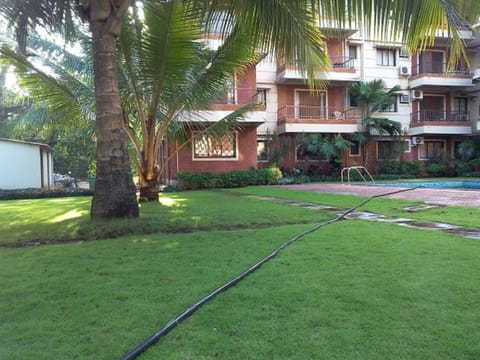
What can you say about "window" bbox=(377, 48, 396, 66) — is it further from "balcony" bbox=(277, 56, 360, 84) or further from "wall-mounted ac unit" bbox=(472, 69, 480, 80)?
"wall-mounted ac unit" bbox=(472, 69, 480, 80)

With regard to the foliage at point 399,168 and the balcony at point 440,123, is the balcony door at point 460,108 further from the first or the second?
the foliage at point 399,168

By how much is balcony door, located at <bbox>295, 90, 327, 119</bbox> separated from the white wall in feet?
47.7

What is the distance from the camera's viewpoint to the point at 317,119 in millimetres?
23891

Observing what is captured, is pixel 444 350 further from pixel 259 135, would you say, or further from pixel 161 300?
pixel 259 135

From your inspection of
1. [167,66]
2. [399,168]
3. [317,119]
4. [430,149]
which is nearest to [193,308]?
[167,66]

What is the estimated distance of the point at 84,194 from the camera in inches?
669

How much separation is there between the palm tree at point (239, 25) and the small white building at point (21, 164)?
12296mm

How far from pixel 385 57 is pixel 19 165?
72.3 feet

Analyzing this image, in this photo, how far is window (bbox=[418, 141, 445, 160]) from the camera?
90.5ft

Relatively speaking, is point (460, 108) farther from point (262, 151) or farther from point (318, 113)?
point (262, 151)

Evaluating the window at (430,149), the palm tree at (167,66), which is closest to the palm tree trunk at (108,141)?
the palm tree at (167,66)

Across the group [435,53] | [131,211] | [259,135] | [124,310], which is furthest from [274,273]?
[435,53]

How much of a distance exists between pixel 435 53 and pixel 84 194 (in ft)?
78.3

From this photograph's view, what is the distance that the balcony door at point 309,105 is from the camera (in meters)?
25.4
